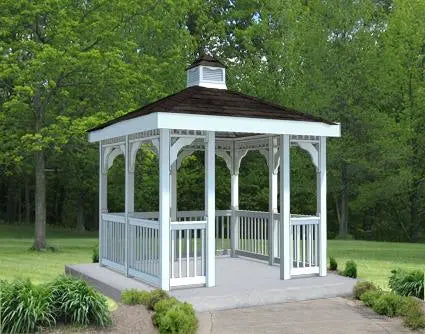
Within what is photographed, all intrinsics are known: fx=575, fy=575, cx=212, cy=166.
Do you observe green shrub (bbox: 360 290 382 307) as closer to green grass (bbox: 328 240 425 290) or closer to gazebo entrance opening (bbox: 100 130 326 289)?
gazebo entrance opening (bbox: 100 130 326 289)

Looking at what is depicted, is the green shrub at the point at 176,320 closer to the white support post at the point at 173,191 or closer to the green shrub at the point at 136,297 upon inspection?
the green shrub at the point at 136,297

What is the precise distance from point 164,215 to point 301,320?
116 inches

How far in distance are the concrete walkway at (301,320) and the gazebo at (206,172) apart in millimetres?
1345

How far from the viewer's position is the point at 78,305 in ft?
24.4

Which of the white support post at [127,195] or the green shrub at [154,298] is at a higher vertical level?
the white support post at [127,195]

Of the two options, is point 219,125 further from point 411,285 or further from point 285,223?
A: point 411,285

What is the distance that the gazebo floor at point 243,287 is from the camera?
363 inches

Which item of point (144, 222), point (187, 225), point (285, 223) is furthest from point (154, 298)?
point (285, 223)

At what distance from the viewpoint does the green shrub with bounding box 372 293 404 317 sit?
8.58m

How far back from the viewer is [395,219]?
3381cm

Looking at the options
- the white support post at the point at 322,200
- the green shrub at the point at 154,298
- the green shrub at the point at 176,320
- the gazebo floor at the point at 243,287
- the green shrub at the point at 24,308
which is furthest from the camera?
the white support post at the point at 322,200

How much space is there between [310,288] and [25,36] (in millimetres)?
16359

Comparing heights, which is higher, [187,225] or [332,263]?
[187,225]

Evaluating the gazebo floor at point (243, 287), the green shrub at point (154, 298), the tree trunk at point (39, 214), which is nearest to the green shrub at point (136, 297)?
the green shrub at point (154, 298)
